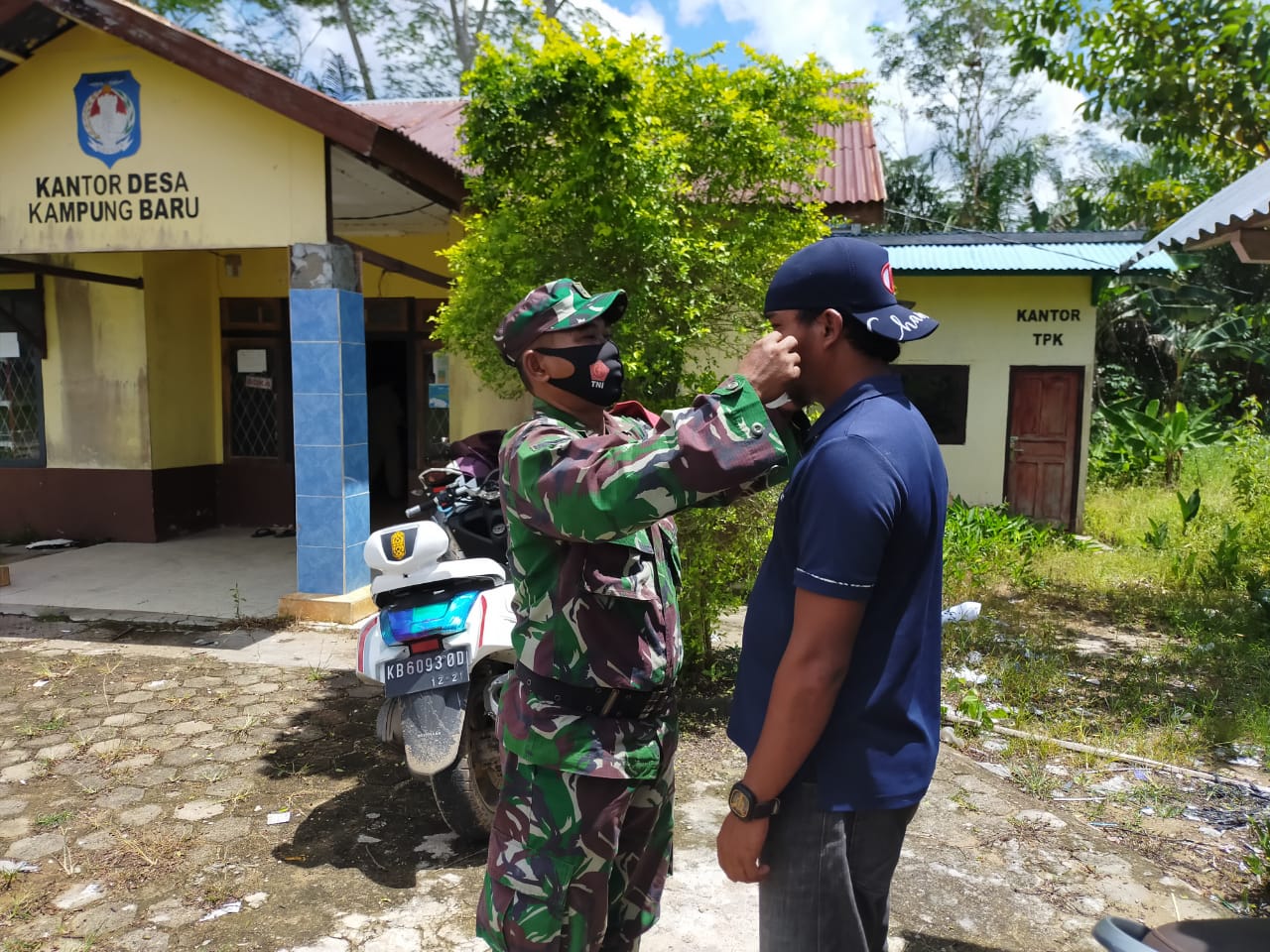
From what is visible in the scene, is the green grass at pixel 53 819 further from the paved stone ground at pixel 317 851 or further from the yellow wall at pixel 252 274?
the yellow wall at pixel 252 274

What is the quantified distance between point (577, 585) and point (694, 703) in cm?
285

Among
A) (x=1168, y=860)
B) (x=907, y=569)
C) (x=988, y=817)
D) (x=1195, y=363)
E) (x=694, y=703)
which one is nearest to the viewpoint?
(x=907, y=569)

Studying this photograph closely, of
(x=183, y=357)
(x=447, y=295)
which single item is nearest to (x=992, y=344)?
(x=447, y=295)

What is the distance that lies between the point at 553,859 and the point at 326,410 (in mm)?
4546

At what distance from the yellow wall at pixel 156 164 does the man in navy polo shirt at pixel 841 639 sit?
196 inches

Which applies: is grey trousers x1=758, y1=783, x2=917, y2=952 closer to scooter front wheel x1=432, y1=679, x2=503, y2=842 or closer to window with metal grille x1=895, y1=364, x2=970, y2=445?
scooter front wheel x1=432, y1=679, x2=503, y2=842

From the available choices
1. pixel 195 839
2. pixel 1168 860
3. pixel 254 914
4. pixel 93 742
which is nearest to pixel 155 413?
pixel 93 742

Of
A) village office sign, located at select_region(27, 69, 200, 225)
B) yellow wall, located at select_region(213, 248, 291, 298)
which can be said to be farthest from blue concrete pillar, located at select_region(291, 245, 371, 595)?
yellow wall, located at select_region(213, 248, 291, 298)

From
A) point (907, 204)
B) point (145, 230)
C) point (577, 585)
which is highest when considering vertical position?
Result: point (907, 204)

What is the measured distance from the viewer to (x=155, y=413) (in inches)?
322

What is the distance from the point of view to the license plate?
2918 mm

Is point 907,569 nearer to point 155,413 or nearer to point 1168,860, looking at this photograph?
point 1168,860

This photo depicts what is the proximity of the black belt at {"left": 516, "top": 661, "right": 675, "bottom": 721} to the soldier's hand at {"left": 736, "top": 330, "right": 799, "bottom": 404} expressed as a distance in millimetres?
699

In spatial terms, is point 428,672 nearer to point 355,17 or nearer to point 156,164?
point 156,164
